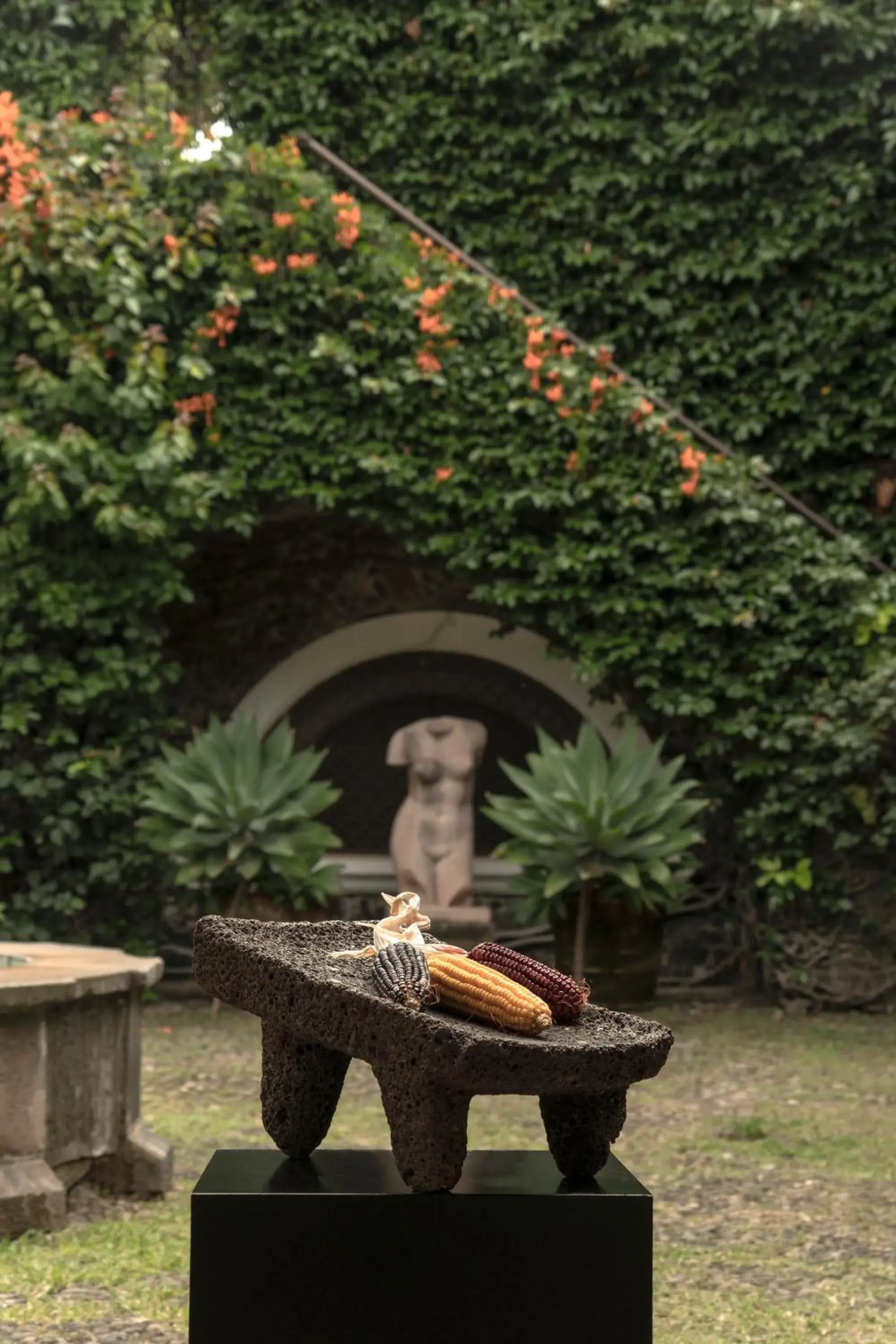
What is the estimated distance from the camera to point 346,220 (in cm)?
983

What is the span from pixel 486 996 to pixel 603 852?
20.8 feet

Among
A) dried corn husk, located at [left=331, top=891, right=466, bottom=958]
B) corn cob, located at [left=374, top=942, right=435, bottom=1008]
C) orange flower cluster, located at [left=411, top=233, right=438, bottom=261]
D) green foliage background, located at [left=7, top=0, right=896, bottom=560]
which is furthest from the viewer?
green foliage background, located at [left=7, top=0, right=896, bottom=560]

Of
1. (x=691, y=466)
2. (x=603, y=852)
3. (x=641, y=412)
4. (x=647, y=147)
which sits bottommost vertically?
(x=603, y=852)

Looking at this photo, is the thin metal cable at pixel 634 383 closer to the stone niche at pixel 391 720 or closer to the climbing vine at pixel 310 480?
the climbing vine at pixel 310 480

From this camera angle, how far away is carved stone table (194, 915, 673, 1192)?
271 cm

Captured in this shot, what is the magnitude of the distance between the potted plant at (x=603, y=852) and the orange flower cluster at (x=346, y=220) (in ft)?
10.6

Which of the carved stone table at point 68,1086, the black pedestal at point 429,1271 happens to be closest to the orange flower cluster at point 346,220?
the carved stone table at point 68,1086

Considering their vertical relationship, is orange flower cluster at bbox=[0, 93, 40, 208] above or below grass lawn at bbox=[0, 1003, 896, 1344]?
above

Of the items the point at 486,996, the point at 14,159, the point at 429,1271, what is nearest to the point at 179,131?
the point at 14,159

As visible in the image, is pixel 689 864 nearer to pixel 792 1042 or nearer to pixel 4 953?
pixel 792 1042

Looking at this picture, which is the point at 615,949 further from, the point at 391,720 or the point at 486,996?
the point at 486,996

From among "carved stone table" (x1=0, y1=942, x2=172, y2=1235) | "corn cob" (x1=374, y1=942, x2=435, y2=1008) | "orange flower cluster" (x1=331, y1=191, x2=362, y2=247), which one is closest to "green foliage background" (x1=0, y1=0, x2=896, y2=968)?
"orange flower cluster" (x1=331, y1=191, x2=362, y2=247)

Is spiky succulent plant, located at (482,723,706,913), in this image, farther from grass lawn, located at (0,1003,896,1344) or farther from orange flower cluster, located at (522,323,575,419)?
orange flower cluster, located at (522,323,575,419)

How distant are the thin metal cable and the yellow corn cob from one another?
7.28m
